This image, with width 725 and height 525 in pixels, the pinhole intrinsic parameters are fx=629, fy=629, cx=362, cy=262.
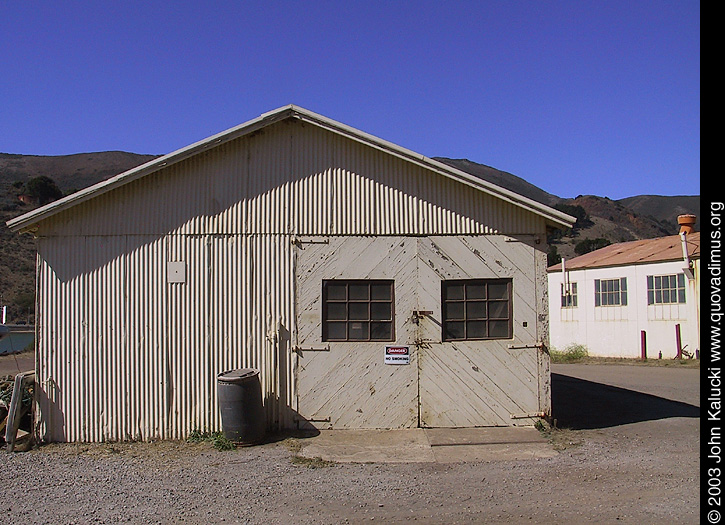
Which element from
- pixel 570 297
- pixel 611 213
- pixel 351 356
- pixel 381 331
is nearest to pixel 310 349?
pixel 351 356

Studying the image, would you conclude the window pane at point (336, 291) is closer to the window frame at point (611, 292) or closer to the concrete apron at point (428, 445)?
the concrete apron at point (428, 445)

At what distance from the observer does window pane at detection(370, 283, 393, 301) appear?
9.80m

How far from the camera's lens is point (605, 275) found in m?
25.6

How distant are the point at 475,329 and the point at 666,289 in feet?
52.7

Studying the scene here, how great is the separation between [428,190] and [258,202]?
2658mm

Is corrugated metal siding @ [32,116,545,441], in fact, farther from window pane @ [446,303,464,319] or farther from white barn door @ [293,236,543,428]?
window pane @ [446,303,464,319]

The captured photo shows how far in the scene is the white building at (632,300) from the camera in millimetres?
22281

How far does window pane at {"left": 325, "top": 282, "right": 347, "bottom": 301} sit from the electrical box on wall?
2187 mm

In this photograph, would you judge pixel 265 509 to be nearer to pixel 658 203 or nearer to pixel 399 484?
pixel 399 484

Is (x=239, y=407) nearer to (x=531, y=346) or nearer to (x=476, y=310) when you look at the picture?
(x=476, y=310)

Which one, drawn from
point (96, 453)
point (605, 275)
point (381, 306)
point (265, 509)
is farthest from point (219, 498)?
point (605, 275)

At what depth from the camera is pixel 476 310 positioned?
32.3 ft

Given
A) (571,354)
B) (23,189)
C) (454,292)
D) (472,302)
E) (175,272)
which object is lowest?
(571,354)
